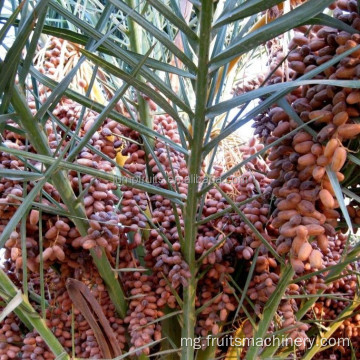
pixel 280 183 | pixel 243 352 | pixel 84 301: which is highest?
pixel 280 183

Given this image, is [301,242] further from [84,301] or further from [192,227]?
[84,301]

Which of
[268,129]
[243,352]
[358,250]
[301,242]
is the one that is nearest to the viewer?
[301,242]

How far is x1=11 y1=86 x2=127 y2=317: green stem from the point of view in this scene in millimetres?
632

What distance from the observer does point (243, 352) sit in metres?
0.98

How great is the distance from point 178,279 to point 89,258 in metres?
0.14

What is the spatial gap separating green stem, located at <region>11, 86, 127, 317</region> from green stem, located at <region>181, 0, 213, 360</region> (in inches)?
4.6

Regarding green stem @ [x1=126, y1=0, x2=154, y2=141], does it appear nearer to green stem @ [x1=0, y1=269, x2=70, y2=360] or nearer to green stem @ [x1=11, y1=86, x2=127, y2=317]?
green stem @ [x1=11, y1=86, x2=127, y2=317]

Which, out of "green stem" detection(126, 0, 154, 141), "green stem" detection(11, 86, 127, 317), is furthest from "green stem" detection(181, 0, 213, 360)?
"green stem" detection(126, 0, 154, 141)

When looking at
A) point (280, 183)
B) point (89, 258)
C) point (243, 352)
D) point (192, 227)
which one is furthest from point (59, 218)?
point (243, 352)

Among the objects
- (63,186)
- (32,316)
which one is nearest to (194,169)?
(63,186)

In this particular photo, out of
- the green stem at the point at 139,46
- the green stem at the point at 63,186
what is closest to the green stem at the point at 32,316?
the green stem at the point at 63,186

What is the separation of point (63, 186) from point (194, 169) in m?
0.18

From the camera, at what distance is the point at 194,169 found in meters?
0.66

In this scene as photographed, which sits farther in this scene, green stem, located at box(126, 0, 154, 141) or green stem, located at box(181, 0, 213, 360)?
green stem, located at box(126, 0, 154, 141)
